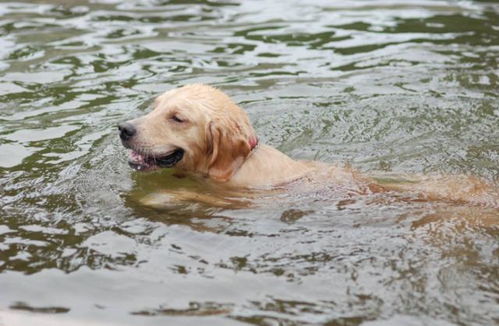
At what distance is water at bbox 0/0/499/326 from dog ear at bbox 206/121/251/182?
0.50 m

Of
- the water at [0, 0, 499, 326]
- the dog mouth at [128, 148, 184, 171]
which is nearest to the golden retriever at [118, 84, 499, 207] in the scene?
the dog mouth at [128, 148, 184, 171]

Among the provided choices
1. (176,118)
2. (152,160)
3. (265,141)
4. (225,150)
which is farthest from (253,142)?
(265,141)

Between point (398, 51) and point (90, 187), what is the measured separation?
629cm

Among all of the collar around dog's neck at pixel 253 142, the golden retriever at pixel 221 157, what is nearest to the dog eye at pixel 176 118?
the golden retriever at pixel 221 157

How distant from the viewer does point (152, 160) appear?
706 centimetres

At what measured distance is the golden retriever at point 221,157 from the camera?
6.93 m

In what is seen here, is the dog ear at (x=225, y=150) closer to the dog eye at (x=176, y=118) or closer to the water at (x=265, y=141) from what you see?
the dog eye at (x=176, y=118)

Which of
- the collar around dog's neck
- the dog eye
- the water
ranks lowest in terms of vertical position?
the water

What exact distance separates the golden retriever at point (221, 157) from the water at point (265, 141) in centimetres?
29

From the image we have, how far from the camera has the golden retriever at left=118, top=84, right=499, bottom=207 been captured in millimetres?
6930

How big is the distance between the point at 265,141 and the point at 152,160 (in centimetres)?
208

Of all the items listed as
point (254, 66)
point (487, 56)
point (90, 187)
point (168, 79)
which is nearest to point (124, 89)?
point (168, 79)

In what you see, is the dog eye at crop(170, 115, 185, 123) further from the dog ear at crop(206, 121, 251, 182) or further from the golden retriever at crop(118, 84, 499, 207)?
the dog ear at crop(206, 121, 251, 182)

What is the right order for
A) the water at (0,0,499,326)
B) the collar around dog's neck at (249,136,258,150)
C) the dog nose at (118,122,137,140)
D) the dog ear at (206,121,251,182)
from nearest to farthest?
the water at (0,0,499,326) < the dog nose at (118,122,137,140) < the dog ear at (206,121,251,182) < the collar around dog's neck at (249,136,258,150)
